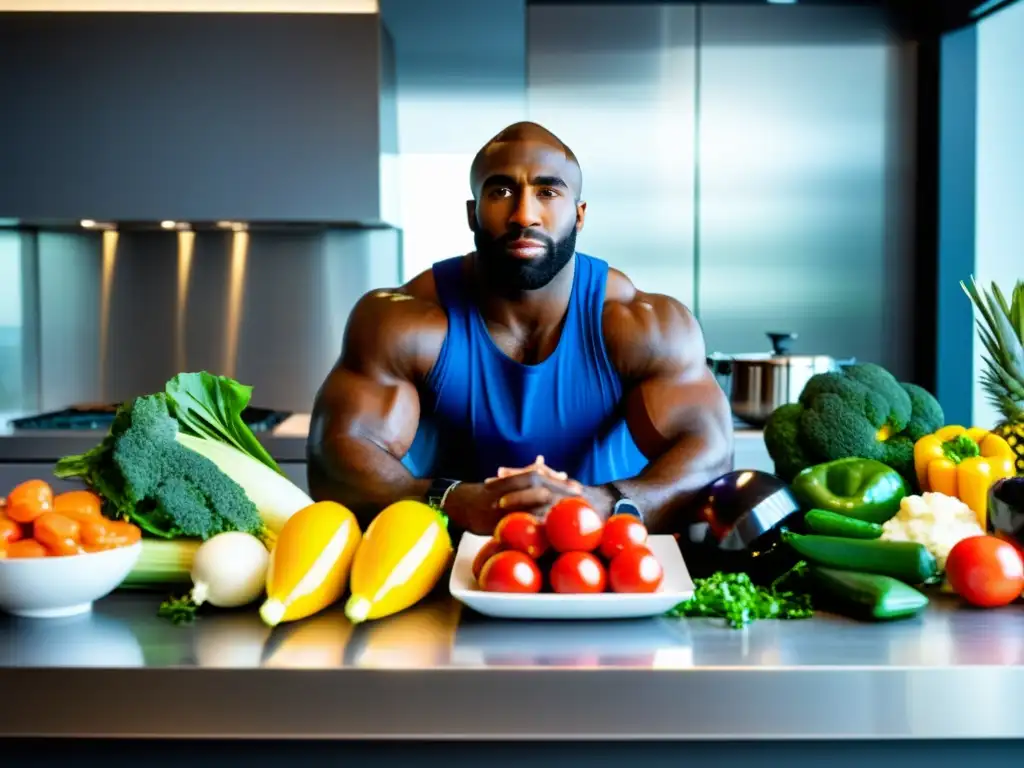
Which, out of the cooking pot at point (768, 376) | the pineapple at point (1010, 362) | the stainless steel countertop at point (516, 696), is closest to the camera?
the stainless steel countertop at point (516, 696)

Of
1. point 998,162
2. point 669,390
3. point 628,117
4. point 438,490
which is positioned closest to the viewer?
point 438,490

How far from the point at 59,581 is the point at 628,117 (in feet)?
9.82

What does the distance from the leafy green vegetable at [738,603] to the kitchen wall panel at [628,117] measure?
8.66 feet

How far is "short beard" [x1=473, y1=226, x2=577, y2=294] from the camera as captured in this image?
180 cm

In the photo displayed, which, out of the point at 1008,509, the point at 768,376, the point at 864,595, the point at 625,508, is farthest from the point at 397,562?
the point at 768,376

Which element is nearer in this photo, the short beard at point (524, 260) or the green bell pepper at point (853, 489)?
the green bell pepper at point (853, 489)

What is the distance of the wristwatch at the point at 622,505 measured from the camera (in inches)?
59.1

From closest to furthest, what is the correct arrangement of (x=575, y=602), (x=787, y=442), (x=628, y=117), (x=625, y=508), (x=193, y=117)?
(x=575, y=602) → (x=625, y=508) → (x=787, y=442) → (x=193, y=117) → (x=628, y=117)

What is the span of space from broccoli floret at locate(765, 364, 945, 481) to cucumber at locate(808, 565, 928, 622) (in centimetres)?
49

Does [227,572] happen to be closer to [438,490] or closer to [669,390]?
[438,490]


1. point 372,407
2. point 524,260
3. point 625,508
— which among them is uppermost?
point 524,260

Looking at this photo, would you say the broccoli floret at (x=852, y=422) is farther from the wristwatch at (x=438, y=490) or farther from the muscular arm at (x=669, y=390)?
the wristwatch at (x=438, y=490)

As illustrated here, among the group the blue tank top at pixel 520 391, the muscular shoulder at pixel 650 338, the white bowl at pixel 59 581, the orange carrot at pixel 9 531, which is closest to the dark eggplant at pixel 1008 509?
the muscular shoulder at pixel 650 338

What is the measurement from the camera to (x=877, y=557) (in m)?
1.29
